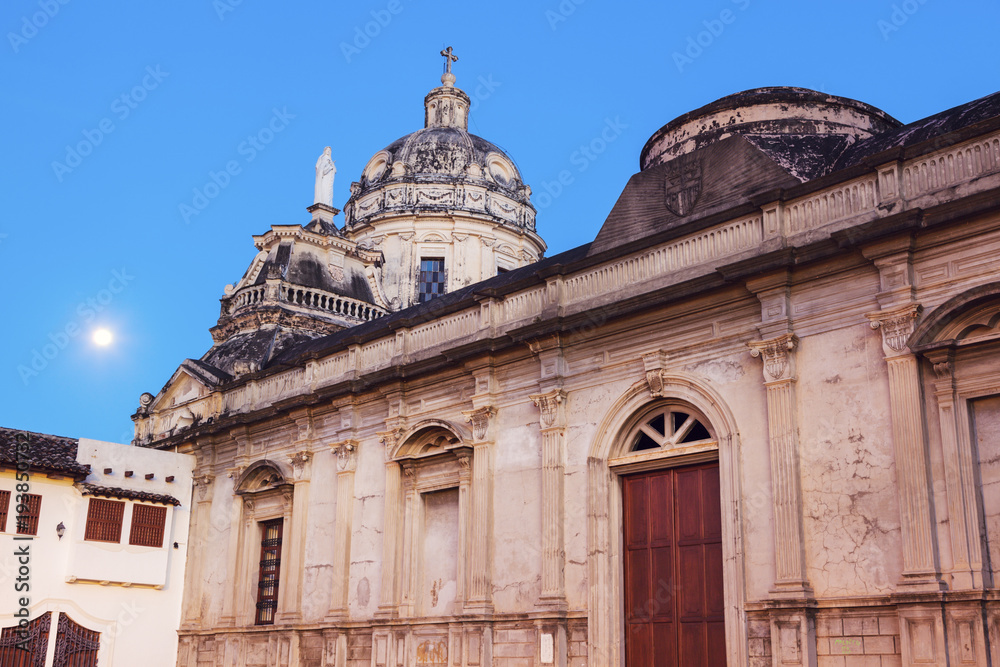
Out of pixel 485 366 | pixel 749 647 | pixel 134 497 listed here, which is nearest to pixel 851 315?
pixel 749 647

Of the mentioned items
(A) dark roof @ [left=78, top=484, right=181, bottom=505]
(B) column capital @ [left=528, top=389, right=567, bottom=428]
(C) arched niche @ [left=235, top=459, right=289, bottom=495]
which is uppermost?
(B) column capital @ [left=528, top=389, right=567, bottom=428]

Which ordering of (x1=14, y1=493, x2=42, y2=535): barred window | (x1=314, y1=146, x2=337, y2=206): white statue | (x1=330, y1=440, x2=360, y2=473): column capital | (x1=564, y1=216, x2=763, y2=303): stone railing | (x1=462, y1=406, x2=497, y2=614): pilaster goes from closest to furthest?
(x1=564, y1=216, x2=763, y2=303): stone railing, (x1=462, y1=406, x2=497, y2=614): pilaster, (x1=330, y1=440, x2=360, y2=473): column capital, (x1=14, y1=493, x2=42, y2=535): barred window, (x1=314, y1=146, x2=337, y2=206): white statue

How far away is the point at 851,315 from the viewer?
13523 mm

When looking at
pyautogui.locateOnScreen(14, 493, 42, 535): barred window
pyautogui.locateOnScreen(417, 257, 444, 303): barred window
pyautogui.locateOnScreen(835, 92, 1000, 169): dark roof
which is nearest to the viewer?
pyautogui.locateOnScreen(835, 92, 1000, 169): dark roof

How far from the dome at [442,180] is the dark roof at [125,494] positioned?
13924 millimetres

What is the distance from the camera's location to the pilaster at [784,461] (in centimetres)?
1307

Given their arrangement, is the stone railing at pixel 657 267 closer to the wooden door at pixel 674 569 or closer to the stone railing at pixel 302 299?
the wooden door at pixel 674 569

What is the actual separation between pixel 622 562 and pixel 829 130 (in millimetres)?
8150

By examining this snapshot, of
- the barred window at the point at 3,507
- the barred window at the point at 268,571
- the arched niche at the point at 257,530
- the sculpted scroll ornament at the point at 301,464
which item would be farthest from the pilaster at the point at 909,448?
the barred window at the point at 3,507

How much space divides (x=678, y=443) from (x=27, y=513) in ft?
48.4

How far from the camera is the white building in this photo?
21.6 metres

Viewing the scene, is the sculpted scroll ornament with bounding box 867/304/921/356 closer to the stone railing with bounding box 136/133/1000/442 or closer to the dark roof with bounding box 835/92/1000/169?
the stone railing with bounding box 136/133/1000/442

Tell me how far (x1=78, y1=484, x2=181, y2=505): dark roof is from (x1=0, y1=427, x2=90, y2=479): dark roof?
0.34m

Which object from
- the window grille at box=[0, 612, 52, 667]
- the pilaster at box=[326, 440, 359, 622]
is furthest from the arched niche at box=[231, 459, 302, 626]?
the window grille at box=[0, 612, 52, 667]
